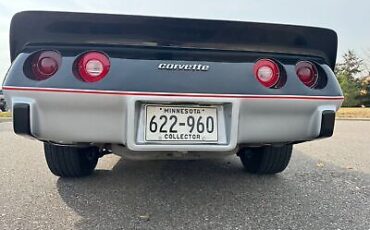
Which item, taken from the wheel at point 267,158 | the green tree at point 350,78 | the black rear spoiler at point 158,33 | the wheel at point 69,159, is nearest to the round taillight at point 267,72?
the black rear spoiler at point 158,33

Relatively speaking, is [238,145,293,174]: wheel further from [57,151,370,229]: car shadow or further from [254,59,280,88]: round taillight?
[254,59,280,88]: round taillight

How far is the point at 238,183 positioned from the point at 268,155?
0.34 m

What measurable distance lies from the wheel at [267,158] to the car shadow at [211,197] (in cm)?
9

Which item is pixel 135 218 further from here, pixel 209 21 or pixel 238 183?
pixel 209 21

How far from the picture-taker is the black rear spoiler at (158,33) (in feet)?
5.98

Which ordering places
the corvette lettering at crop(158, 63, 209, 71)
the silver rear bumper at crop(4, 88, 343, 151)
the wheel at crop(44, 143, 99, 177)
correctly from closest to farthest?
the silver rear bumper at crop(4, 88, 343, 151)
the corvette lettering at crop(158, 63, 209, 71)
the wheel at crop(44, 143, 99, 177)

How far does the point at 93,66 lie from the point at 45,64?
250 millimetres

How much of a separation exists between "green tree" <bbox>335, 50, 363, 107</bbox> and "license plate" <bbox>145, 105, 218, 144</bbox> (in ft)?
92.6

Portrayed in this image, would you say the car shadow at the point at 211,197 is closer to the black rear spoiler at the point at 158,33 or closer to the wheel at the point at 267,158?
the wheel at the point at 267,158

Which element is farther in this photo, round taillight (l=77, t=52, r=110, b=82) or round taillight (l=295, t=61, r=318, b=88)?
round taillight (l=295, t=61, r=318, b=88)

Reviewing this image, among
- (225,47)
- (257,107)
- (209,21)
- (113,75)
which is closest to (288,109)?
(257,107)

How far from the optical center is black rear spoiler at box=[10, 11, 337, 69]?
182 centimetres

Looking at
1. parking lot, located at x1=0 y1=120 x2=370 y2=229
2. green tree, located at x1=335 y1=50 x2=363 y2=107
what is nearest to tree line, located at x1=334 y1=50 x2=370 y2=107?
green tree, located at x1=335 y1=50 x2=363 y2=107

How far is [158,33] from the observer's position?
1.89m
